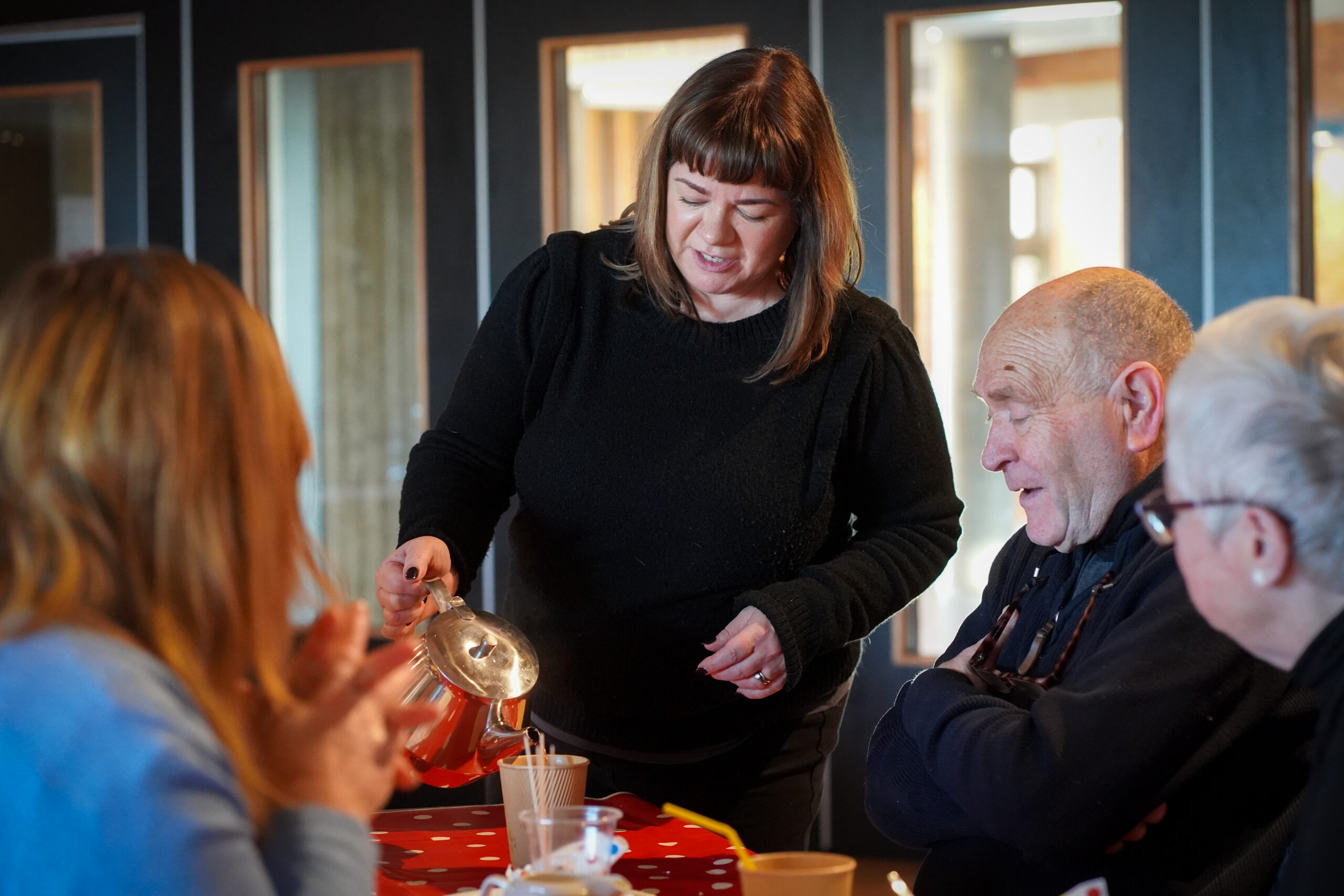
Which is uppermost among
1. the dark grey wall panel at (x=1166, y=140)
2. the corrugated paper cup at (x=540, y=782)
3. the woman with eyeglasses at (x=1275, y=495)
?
the dark grey wall panel at (x=1166, y=140)

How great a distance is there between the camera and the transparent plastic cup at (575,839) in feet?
3.66

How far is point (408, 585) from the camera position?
1.55m

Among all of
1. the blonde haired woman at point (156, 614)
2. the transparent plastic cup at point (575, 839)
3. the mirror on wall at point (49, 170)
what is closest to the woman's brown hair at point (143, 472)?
the blonde haired woman at point (156, 614)

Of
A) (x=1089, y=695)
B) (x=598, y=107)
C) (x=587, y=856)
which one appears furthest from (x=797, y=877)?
(x=598, y=107)

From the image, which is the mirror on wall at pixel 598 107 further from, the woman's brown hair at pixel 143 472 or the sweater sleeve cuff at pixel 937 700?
the woman's brown hair at pixel 143 472

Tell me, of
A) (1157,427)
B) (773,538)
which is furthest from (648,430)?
(1157,427)

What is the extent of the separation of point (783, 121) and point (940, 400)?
1928 mm

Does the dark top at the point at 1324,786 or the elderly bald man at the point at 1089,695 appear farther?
the elderly bald man at the point at 1089,695

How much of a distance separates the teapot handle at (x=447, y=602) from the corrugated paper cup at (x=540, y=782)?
15 centimetres

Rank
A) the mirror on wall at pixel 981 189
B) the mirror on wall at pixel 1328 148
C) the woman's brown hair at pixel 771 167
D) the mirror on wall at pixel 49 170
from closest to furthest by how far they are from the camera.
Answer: the woman's brown hair at pixel 771 167 → the mirror on wall at pixel 1328 148 → the mirror on wall at pixel 981 189 → the mirror on wall at pixel 49 170

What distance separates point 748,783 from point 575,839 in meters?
0.58

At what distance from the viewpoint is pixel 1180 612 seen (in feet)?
4.12

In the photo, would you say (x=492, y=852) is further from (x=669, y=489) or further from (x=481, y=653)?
(x=669, y=489)

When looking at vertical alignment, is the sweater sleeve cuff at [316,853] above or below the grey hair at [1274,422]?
below
